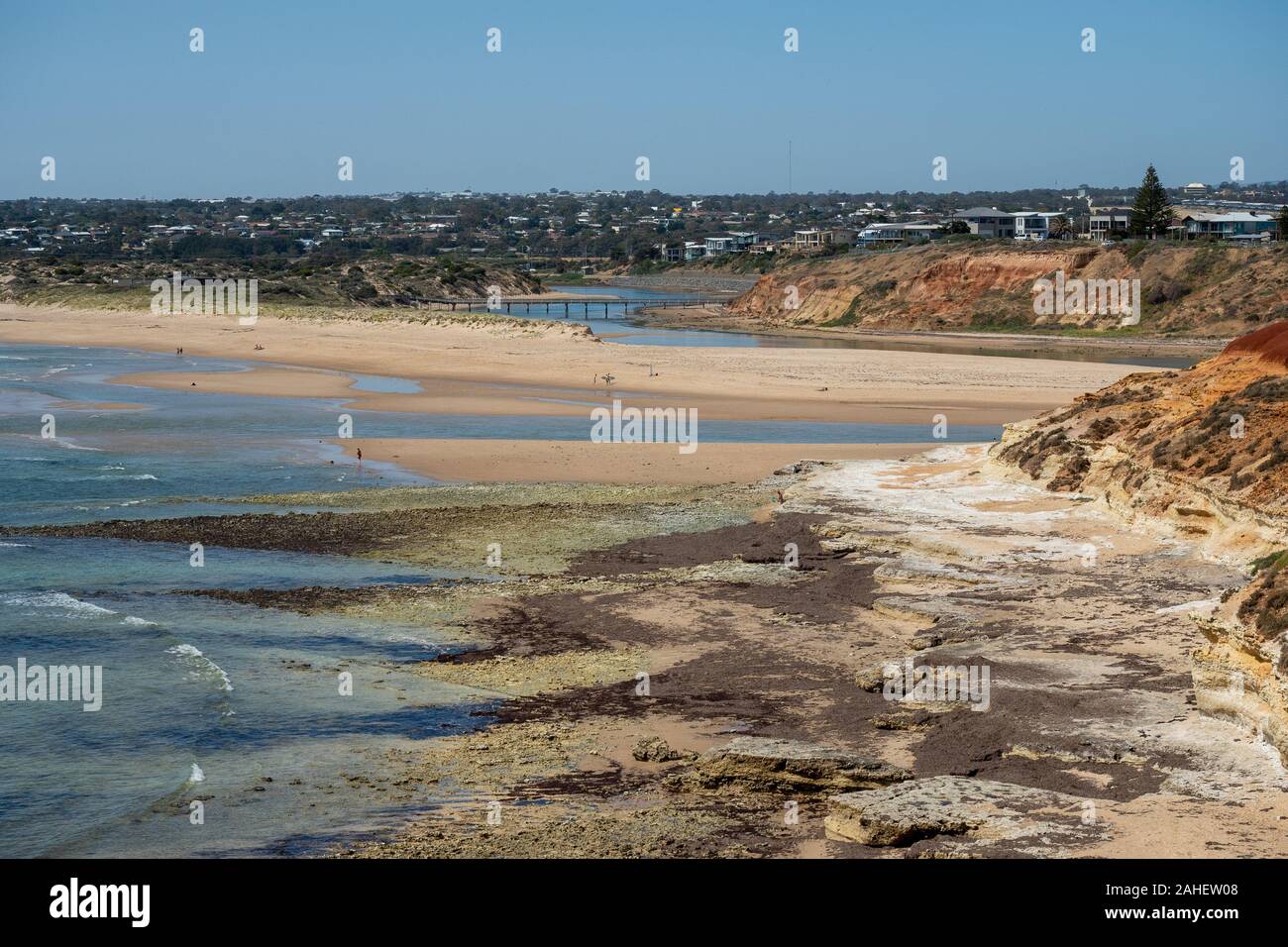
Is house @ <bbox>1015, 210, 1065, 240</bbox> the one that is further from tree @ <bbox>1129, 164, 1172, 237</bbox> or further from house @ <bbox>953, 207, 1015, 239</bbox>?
tree @ <bbox>1129, 164, 1172, 237</bbox>

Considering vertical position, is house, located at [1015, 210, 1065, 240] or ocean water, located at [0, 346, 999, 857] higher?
house, located at [1015, 210, 1065, 240]

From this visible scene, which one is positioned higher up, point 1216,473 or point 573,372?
point 573,372

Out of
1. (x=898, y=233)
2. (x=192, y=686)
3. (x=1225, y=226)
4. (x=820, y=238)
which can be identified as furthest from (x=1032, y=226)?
(x=192, y=686)

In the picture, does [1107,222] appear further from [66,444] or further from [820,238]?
[66,444]

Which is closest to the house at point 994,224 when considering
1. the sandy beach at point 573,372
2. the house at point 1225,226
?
the house at point 1225,226

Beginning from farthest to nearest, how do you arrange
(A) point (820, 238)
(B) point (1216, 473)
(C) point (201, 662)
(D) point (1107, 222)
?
1. (A) point (820, 238)
2. (D) point (1107, 222)
3. (B) point (1216, 473)
4. (C) point (201, 662)

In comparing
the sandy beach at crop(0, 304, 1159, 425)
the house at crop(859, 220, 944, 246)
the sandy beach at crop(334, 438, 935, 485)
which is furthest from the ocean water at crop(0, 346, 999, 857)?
the house at crop(859, 220, 944, 246)

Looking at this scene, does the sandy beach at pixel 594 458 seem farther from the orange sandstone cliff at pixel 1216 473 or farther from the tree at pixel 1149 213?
the tree at pixel 1149 213
